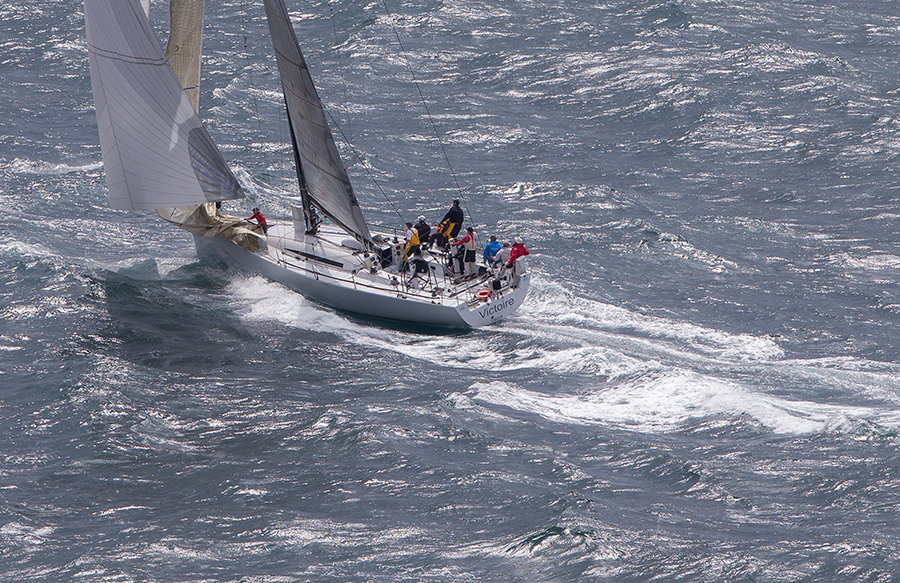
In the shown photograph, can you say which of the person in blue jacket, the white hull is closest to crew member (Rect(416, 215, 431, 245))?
the white hull

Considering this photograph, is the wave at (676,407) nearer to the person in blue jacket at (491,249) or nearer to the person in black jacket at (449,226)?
the person in blue jacket at (491,249)

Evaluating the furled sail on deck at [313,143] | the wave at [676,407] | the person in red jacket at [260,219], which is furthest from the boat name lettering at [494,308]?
the person in red jacket at [260,219]

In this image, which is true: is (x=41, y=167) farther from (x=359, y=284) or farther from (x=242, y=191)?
(x=359, y=284)

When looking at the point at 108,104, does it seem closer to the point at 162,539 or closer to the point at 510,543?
the point at 162,539

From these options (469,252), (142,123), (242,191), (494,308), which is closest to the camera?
(142,123)

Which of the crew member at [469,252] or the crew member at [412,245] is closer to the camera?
the crew member at [469,252]

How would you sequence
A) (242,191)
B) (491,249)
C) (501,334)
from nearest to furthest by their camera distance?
1. (501,334)
2. (242,191)
3. (491,249)

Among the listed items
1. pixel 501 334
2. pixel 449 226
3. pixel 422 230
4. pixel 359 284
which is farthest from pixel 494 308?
pixel 359 284
